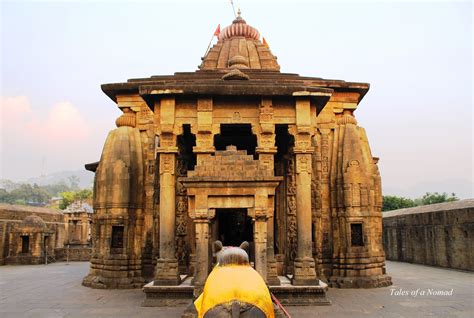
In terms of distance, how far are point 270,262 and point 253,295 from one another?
22.8 feet

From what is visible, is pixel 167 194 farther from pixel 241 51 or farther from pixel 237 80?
pixel 241 51

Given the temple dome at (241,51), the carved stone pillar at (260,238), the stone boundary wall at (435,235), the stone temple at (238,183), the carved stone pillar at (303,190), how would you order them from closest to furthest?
the carved stone pillar at (260,238) → the stone temple at (238,183) → the carved stone pillar at (303,190) → the stone boundary wall at (435,235) → the temple dome at (241,51)

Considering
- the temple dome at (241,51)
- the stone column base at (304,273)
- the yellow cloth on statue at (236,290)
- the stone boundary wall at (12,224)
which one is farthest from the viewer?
the stone boundary wall at (12,224)

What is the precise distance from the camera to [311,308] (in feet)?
36.6

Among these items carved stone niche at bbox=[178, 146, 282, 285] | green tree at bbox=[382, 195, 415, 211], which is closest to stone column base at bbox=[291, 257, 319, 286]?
carved stone niche at bbox=[178, 146, 282, 285]

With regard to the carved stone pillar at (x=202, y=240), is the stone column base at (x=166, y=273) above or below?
below

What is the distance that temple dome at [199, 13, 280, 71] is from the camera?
2181 cm

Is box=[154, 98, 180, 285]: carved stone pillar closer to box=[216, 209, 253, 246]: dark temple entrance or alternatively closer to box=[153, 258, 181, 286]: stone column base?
box=[153, 258, 181, 286]: stone column base

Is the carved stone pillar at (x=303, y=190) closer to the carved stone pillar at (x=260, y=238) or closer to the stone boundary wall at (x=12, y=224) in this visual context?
the carved stone pillar at (x=260, y=238)

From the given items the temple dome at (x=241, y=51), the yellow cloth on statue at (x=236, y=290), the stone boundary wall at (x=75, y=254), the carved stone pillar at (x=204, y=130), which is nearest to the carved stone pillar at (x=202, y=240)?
the carved stone pillar at (x=204, y=130)

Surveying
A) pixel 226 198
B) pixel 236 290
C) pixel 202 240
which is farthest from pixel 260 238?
pixel 236 290

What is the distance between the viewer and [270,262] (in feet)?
37.8

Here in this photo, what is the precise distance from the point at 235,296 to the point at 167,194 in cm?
854

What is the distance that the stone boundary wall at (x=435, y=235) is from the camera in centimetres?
1983
